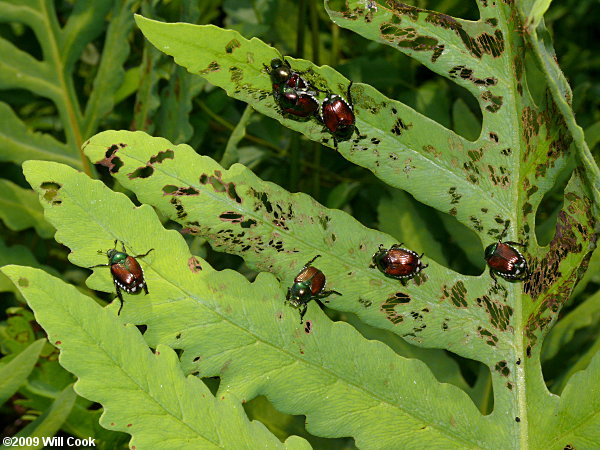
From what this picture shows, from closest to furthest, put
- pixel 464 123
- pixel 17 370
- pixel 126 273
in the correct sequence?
1. pixel 126 273
2. pixel 17 370
3. pixel 464 123

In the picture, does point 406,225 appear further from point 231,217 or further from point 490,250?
point 231,217

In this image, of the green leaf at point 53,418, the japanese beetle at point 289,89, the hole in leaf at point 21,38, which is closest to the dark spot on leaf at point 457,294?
the japanese beetle at point 289,89

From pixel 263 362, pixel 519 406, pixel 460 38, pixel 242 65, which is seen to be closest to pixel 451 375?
pixel 519 406

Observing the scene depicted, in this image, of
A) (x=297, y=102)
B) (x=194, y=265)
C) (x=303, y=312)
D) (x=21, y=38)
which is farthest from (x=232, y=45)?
(x=21, y=38)

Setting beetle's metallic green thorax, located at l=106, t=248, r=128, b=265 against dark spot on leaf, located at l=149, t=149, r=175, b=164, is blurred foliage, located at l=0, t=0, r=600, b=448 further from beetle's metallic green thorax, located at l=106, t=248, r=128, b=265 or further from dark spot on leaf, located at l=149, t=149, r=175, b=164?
beetle's metallic green thorax, located at l=106, t=248, r=128, b=265

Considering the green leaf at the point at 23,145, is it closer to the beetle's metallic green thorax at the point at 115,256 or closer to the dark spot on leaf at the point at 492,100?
the beetle's metallic green thorax at the point at 115,256

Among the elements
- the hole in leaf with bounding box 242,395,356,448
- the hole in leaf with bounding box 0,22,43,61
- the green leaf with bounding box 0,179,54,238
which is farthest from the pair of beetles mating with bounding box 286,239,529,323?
the hole in leaf with bounding box 0,22,43,61

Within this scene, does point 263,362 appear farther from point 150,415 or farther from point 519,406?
point 519,406
